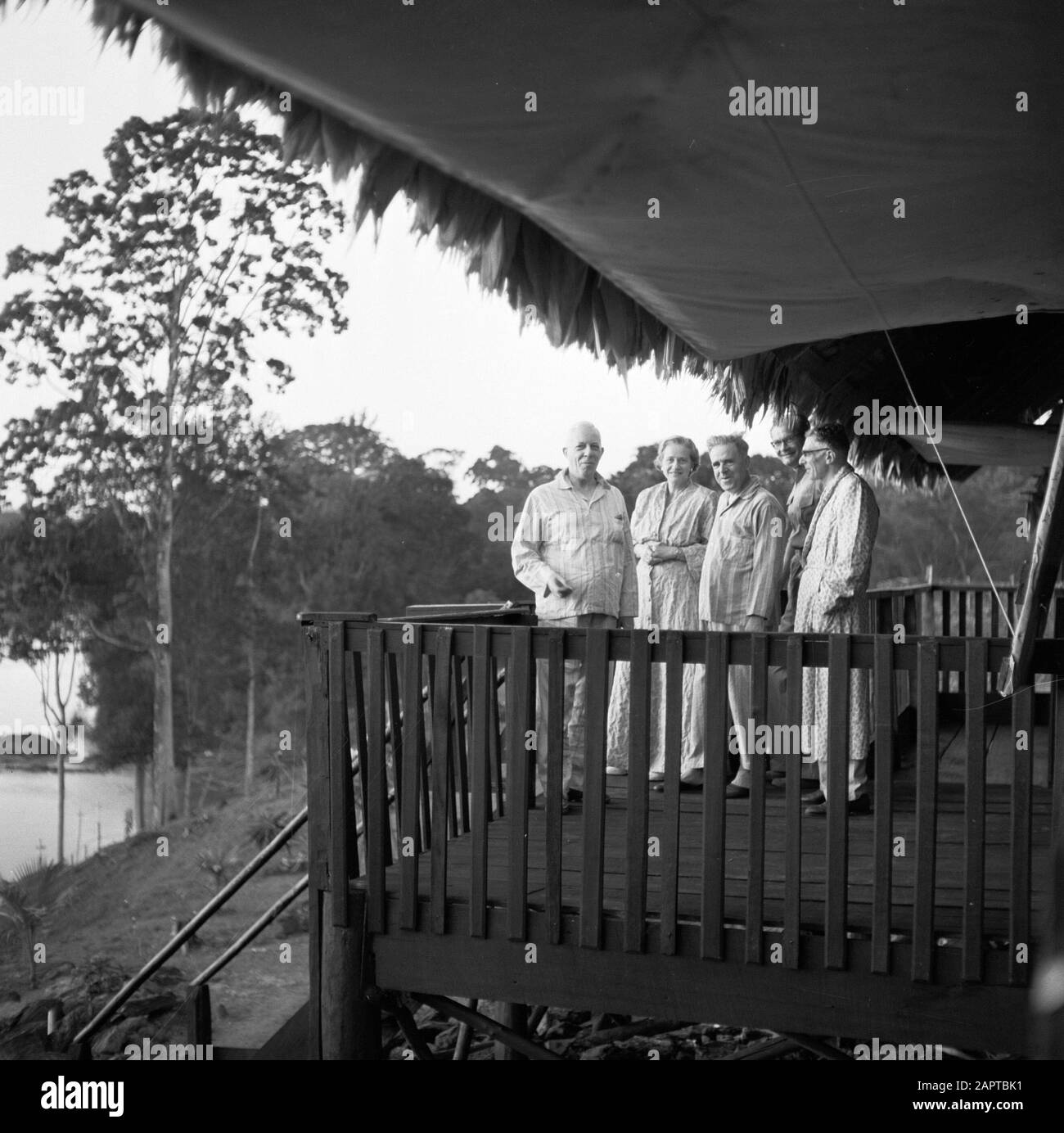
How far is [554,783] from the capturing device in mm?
3717

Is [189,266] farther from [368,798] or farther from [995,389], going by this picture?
[368,798]

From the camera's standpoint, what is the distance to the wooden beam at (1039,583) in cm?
326

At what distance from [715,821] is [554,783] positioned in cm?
48

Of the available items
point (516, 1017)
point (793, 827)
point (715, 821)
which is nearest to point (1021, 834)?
point (793, 827)

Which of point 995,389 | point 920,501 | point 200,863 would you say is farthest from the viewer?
point 920,501

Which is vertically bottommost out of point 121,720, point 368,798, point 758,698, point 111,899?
point 111,899

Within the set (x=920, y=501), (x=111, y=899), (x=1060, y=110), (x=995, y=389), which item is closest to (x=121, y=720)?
(x=111, y=899)

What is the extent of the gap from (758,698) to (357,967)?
156 centimetres

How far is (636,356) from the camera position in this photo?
578cm

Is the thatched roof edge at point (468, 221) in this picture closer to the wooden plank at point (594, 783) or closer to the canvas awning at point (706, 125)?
the canvas awning at point (706, 125)

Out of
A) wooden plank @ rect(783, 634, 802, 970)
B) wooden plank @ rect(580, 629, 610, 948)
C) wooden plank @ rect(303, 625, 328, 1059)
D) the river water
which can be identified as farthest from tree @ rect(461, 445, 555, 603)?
wooden plank @ rect(783, 634, 802, 970)

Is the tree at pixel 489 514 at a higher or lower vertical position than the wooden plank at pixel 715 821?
higher

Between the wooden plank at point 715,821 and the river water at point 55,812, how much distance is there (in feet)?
70.4

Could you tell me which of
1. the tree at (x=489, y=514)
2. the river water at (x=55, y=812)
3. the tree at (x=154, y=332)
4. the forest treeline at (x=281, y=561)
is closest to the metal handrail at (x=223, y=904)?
the forest treeline at (x=281, y=561)
